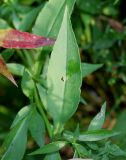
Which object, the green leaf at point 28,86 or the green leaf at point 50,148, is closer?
the green leaf at point 50,148

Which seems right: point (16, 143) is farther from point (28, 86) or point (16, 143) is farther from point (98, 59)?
point (98, 59)

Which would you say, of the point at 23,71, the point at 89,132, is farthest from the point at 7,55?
the point at 89,132

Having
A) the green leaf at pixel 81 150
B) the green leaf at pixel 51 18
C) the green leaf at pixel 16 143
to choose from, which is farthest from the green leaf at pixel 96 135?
the green leaf at pixel 51 18

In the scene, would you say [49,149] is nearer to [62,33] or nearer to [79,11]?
[62,33]

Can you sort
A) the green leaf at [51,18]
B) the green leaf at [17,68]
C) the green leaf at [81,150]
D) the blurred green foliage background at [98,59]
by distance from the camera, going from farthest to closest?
the blurred green foliage background at [98,59] < the green leaf at [17,68] < the green leaf at [51,18] < the green leaf at [81,150]

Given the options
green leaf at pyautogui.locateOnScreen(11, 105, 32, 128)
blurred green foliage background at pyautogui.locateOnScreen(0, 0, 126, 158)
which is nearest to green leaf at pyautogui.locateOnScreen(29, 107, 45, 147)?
green leaf at pyautogui.locateOnScreen(11, 105, 32, 128)

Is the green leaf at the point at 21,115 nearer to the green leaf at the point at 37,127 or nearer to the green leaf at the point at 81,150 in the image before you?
the green leaf at the point at 37,127

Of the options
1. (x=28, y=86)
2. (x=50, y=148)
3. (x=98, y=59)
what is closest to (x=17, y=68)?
(x=28, y=86)
